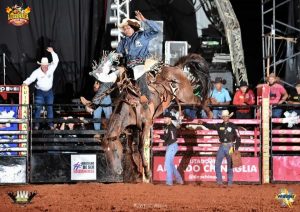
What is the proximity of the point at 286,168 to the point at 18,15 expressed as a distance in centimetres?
732

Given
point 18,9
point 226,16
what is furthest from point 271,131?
point 18,9

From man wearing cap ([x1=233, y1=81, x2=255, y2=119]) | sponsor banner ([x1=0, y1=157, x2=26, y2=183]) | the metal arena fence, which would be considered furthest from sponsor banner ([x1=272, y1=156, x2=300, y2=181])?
sponsor banner ([x1=0, y1=157, x2=26, y2=183])

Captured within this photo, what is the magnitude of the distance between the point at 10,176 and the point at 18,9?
4.41 metres

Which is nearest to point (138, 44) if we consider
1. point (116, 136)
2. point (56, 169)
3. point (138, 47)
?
point (138, 47)

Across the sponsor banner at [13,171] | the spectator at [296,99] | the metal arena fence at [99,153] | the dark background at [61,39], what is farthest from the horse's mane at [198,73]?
the sponsor banner at [13,171]

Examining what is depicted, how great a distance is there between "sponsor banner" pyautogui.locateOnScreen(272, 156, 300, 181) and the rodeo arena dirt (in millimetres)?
22

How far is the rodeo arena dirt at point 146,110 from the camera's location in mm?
10195

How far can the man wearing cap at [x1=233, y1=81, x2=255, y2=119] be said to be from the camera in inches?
554

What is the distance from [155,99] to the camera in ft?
35.0

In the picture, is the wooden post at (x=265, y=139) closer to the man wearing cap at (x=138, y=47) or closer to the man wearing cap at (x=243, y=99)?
the man wearing cap at (x=243, y=99)

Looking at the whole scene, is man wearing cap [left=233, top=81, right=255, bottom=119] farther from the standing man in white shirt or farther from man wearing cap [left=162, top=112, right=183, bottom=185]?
the standing man in white shirt

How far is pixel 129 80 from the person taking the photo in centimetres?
1011

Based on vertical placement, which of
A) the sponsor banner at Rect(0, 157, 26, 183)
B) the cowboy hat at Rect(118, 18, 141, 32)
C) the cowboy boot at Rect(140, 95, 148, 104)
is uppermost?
the cowboy hat at Rect(118, 18, 141, 32)

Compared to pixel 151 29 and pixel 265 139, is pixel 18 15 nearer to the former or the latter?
pixel 151 29
